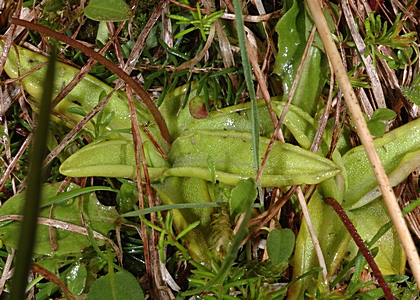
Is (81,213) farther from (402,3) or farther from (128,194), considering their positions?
(402,3)

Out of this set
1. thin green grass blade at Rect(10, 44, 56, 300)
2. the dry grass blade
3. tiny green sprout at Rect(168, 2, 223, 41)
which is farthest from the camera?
tiny green sprout at Rect(168, 2, 223, 41)

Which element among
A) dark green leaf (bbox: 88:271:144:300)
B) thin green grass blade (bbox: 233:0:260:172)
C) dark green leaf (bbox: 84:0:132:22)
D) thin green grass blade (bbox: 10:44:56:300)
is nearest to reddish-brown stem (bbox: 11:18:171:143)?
dark green leaf (bbox: 84:0:132:22)

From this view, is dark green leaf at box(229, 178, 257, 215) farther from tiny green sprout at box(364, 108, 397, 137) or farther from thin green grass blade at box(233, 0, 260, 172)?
tiny green sprout at box(364, 108, 397, 137)

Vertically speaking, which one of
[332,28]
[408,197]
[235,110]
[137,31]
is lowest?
[408,197]

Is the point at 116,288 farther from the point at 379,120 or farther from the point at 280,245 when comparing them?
the point at 379,120

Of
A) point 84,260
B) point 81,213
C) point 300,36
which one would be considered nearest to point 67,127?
point 81,213
